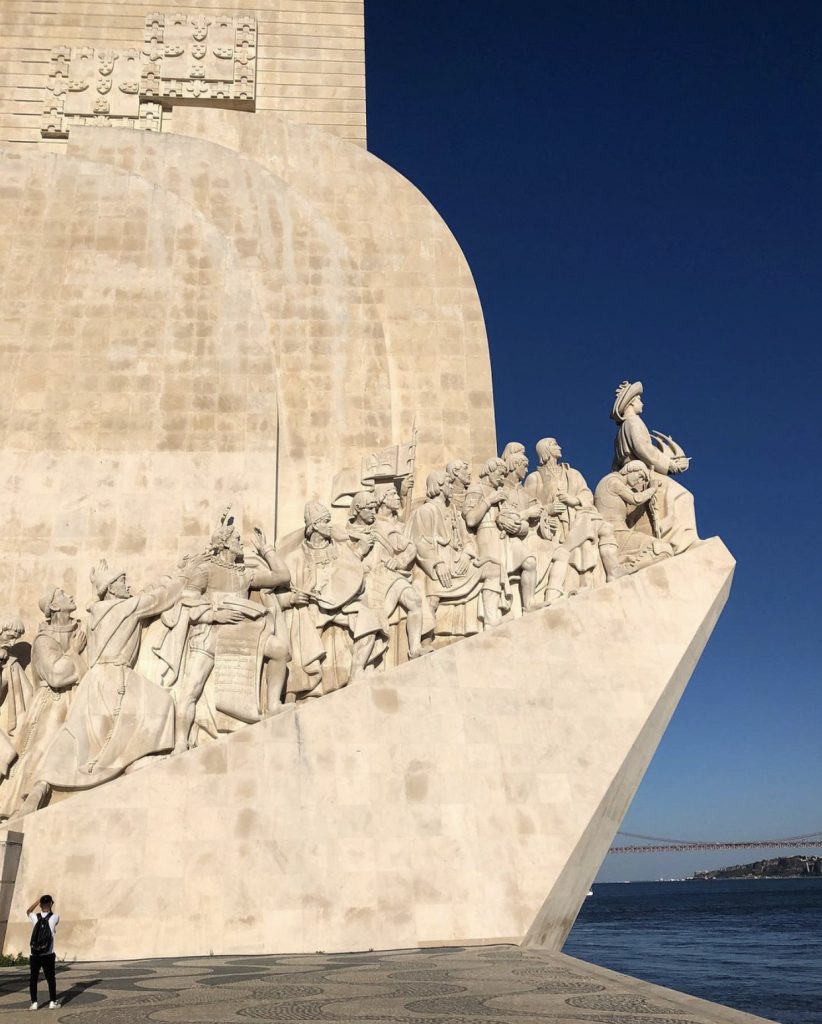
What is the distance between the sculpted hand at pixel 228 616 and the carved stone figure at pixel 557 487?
313 centimetres

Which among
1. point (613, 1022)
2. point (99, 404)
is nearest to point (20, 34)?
point (99, 404)

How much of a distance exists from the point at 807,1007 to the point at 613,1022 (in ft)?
21.1

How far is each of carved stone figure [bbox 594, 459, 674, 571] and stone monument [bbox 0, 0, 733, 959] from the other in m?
0.03

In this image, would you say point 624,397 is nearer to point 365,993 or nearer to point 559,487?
point 559,487

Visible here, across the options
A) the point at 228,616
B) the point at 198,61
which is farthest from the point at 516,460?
the point at 198,61

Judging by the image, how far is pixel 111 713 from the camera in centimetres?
773

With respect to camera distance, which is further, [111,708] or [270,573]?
[270,573]

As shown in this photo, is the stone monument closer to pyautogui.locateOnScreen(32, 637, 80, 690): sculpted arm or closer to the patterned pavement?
pyautogui.locateOnScreen(32, 637, 80, 690): sculpted arm

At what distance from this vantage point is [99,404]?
1069 cm

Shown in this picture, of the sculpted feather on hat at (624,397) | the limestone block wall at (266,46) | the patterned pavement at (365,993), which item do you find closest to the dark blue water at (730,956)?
the patterned pavement at (365,993)

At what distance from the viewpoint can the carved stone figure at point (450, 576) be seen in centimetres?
933

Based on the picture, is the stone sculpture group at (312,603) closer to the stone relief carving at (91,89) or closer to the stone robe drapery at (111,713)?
the stone robe drapery at (111,713)

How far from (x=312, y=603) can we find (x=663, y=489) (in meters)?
3.54

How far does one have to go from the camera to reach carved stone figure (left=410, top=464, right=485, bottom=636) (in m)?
9.33
